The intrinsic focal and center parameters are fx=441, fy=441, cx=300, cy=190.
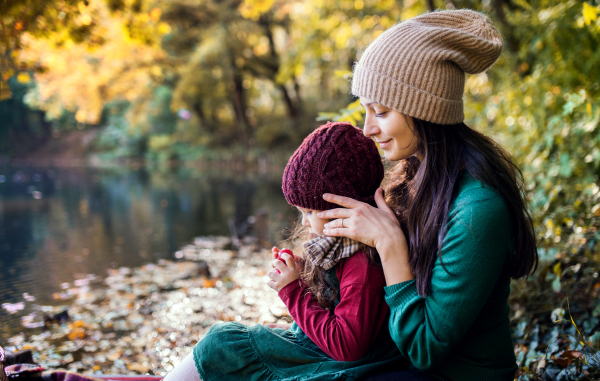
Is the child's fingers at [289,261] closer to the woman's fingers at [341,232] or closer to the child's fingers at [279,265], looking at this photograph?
the child's fingers at [279,265]

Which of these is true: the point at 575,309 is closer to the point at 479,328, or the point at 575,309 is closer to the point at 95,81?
the point at 479,328

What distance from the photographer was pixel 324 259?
155cm

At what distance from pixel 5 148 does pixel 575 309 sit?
33415 mm

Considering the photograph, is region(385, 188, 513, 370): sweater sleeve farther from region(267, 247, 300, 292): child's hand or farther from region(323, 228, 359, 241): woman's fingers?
region(267, 247, 300, 292): child's hand

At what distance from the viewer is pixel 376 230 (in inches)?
56.2

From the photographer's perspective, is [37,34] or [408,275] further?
[37,34]

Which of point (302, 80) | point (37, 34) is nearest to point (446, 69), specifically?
point (37, 34)

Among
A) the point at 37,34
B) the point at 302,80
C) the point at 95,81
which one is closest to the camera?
the point at 37,34

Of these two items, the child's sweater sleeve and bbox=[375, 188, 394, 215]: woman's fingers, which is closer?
the child's sweater sleeve

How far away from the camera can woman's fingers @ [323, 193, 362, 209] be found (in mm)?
1510

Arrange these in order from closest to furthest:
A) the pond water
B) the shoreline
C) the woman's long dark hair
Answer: the woman's long dark hair
the shoreline
the pond water

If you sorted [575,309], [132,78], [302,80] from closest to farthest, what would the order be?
[575,309]
[132,78]
[302,80]

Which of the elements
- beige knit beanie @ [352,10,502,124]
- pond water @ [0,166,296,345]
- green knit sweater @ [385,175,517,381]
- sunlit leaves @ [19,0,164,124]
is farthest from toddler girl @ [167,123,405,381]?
sunlit leaves @ [19,0,164,124]

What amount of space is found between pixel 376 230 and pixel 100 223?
8.80m
